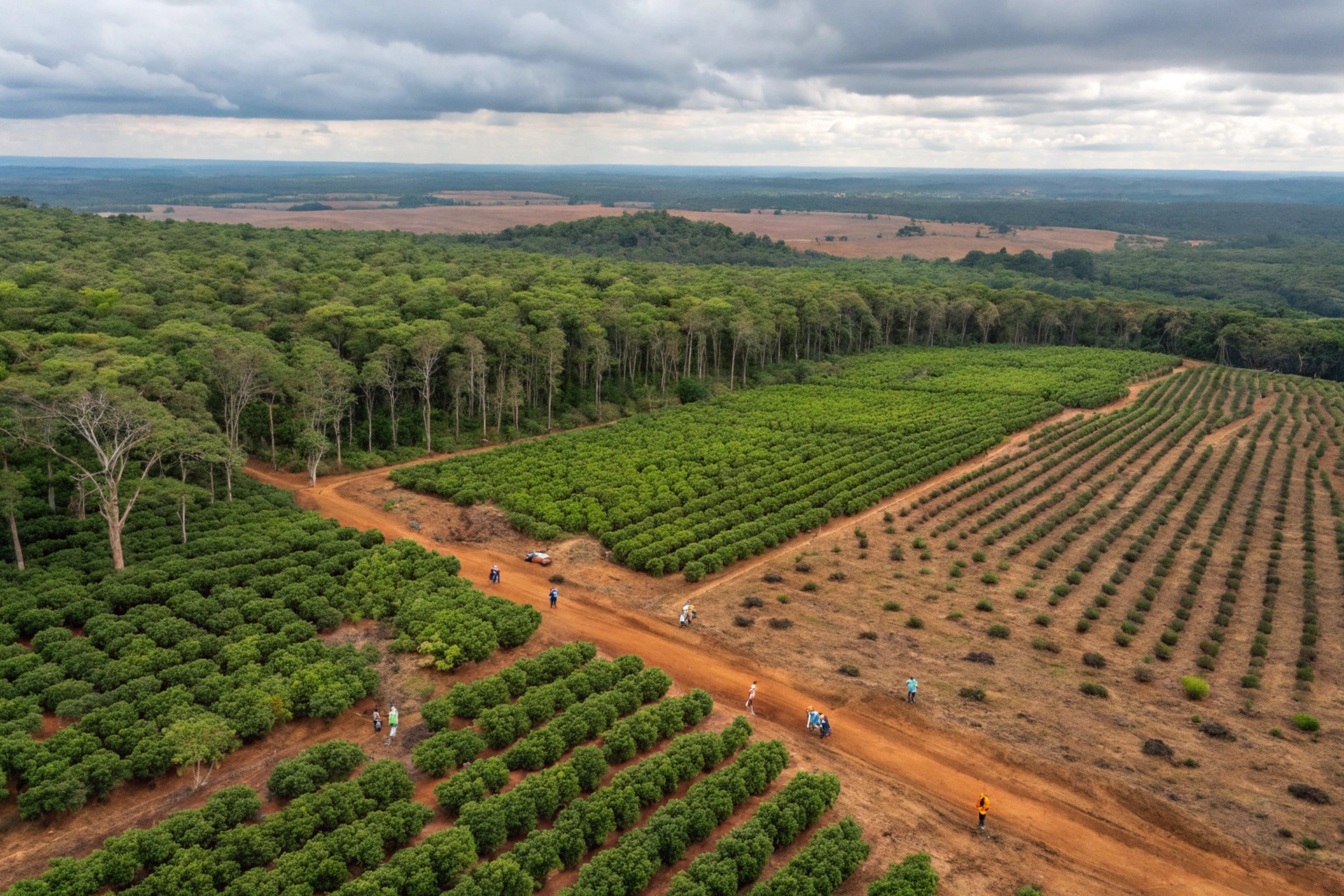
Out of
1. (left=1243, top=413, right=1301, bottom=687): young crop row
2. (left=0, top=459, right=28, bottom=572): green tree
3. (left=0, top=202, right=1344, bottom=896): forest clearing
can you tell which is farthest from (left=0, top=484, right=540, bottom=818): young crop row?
(left=1243, top=413, right=1301, bottom=687): young crop row

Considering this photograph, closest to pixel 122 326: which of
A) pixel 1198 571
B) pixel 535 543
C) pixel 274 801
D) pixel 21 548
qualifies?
pixel 21 548

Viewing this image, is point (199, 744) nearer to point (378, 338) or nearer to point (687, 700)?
point (687, 700)

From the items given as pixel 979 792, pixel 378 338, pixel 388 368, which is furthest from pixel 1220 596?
pixel 378 338

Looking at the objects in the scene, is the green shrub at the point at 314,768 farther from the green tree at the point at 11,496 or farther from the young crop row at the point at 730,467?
the green tree at the point at 11,496

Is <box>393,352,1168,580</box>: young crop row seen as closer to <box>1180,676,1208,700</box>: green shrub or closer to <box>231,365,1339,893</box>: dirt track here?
<box>231,365,1339,893</box>: dirt track

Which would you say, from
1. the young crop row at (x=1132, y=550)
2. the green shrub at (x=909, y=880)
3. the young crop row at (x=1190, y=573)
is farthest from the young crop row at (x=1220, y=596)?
the green shrub at (x=909, y=880)

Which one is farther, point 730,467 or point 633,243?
point 633,243
